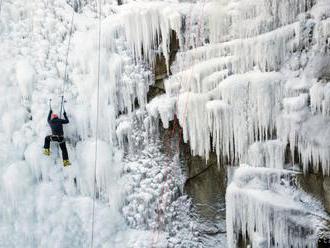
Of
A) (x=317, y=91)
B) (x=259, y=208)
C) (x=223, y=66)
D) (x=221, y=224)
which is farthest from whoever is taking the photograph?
(x=221, y=224)

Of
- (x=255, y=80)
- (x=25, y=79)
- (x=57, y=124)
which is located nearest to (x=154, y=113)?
(x=57, y=124)

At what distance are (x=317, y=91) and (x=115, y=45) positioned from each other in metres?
3.40

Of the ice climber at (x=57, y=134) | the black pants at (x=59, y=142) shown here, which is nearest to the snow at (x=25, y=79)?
the ice climber at (x=57, y=134)

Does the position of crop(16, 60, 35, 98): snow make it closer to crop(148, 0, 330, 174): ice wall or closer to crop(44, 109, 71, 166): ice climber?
crop(44, 109, 71, 166): ice climber

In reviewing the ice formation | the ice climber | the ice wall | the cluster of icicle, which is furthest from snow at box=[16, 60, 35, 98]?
the ice formation

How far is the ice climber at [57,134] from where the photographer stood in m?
7.52

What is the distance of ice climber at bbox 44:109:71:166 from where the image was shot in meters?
7.52

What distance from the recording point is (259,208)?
638 cm

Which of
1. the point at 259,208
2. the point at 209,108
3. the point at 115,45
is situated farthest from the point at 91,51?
the point at 259,208

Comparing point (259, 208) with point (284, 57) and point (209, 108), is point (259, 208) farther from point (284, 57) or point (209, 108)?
point (284, 57)

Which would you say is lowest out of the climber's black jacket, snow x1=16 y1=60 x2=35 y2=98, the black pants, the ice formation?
the ice formation

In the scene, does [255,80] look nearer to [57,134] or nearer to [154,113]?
[154,113]

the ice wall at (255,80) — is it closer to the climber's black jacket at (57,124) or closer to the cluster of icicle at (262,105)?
the cluster of icicle at (262,105)

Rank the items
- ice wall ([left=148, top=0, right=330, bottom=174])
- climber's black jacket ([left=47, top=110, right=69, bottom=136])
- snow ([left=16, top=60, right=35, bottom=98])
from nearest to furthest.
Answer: ice wall ([left=148, top=0, right=330, bottom=174]), climber's black jacket ([left=47, top=110, right=69, bottom=136]), snow ([left=16, top=60, right=35, bottom=98])
